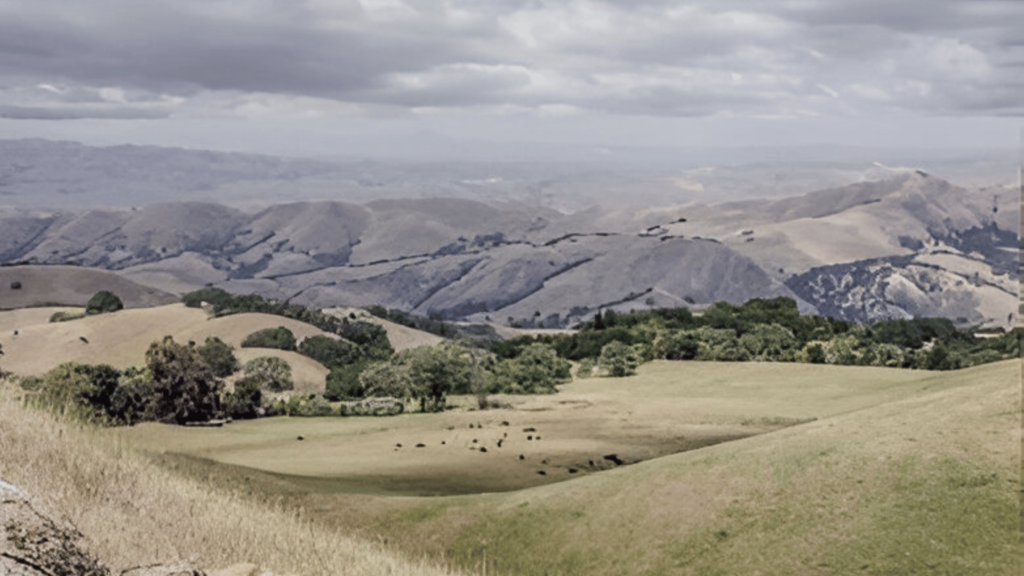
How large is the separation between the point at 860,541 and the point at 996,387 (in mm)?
10271

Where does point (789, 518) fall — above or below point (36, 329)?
above

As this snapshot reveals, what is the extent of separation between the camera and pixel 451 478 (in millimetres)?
45656

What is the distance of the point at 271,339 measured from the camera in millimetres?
137750

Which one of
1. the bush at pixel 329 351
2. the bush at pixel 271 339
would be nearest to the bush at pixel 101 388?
the bush at pixel 329 351

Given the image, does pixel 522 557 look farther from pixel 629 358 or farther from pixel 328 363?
pixel 328 363

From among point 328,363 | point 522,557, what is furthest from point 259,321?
point 522,557

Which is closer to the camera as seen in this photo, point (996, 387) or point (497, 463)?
point (996, 387)

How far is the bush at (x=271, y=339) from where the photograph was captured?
13612cm

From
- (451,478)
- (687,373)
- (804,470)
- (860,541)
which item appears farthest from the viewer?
(687,373)

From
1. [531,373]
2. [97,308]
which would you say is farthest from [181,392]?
[97,308]

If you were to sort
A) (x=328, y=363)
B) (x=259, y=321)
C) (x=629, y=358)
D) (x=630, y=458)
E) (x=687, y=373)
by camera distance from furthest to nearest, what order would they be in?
1. (x=259, y=321)
2. (x=328, y=363)
3. (x=629, y=358)
4. (x=687, y=373)
5. (x=630, y=458)

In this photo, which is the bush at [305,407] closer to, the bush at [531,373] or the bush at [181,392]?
the bush at [181,392]

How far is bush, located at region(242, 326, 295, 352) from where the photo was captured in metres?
136

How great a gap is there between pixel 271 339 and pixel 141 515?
409ft
